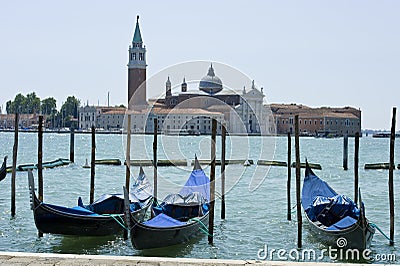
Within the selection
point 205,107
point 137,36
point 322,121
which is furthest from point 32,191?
point 322,121

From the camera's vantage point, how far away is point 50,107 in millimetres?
68062

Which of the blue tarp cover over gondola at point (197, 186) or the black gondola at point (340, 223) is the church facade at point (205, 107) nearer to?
the blue tarp cover over gondola at point (197, 186)

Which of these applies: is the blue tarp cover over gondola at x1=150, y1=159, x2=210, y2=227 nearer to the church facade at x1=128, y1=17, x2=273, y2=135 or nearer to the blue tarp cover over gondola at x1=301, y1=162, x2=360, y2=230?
the church facade at x1=128, y1=17, x2=273, y2=135

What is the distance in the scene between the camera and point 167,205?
7.09m

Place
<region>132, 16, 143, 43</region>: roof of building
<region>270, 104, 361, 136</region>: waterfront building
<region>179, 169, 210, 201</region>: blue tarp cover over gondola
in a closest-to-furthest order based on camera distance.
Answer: <region>179, 169, 210, 201</region>: blue tarp cover over gondola
<region>132, 16, 143, 43</region>: roof of building
<region>270, 104, 361, 136</region>: waterfront building

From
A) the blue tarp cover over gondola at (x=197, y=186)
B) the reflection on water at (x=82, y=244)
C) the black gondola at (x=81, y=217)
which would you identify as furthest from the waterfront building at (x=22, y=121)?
the reflection on water at (x=82, y=244)

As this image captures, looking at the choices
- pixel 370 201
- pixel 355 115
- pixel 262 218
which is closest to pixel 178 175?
pixel 370 201

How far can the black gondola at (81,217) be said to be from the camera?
6.19m

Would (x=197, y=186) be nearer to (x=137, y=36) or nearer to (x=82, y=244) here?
(x=82, y=244)

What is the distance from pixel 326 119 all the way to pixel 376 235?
6061 cm

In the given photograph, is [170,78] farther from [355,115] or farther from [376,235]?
[355,115]

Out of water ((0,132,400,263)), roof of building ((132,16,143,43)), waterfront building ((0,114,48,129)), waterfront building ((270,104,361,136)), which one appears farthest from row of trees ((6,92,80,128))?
water ((0,132,400,263))

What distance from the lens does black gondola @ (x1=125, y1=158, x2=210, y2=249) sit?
5848 millimetres

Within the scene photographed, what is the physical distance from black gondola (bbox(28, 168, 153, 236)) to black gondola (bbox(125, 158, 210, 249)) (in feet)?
1.52
